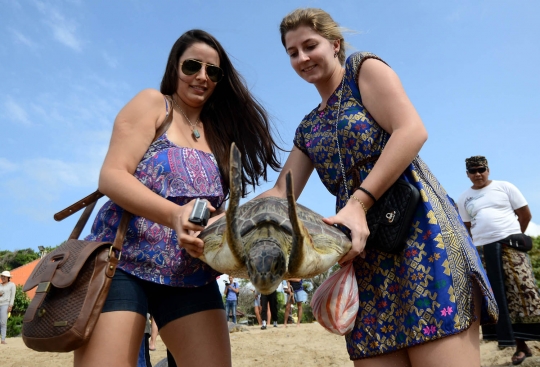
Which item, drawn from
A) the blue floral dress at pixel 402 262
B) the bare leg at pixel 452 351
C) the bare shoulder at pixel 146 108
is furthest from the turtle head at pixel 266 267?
the bare shoulder at pixel 146 108

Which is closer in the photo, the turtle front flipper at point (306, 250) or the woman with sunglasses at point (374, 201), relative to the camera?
the turtle front flipper at point (306, 250)

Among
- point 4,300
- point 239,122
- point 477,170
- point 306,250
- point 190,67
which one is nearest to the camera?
point 306,250

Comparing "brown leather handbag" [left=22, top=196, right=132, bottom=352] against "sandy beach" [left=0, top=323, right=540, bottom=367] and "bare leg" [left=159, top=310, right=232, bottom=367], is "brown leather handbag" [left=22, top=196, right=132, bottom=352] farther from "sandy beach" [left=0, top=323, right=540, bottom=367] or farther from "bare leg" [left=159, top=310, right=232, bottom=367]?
"sandy beach" [left=0, top=323, right=540, bottom=367]

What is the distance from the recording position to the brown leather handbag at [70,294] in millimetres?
1831

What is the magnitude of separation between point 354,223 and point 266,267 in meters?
0.51

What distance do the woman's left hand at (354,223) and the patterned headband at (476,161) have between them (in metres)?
4.29

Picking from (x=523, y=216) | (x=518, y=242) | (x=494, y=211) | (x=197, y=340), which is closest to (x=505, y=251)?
(x=518, y=242)

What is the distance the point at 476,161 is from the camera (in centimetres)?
551

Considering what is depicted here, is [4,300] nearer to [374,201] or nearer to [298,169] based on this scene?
[298,169]

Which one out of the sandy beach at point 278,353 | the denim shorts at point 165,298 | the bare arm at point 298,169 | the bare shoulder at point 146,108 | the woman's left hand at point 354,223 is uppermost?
the bare shoulder at point 146,108

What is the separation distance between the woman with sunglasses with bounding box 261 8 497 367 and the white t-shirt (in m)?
3.71

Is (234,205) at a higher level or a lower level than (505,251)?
higher

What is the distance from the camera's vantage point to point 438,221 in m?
1.90

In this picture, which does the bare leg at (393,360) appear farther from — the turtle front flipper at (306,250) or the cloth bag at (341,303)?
the turtle front flipper at (306,250)
